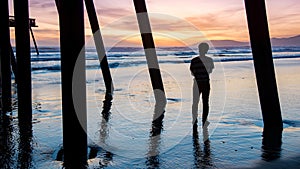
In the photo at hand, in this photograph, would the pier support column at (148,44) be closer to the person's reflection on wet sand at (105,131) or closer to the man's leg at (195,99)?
the person's reflection on wet sand at (105,131)

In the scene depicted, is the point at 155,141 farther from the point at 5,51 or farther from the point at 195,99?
the point at 5,51

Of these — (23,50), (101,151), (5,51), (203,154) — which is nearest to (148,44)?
(23,50)

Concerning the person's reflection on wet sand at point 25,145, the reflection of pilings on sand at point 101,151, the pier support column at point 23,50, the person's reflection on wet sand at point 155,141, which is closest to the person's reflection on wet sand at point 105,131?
the reflection of pilings on sand at point 101,151

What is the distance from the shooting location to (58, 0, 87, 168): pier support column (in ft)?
10.8

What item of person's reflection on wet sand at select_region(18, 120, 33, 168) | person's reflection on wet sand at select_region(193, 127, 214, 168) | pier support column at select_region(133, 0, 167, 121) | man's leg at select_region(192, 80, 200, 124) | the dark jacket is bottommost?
person's reflection on wet sand at select_region(193, 127, 214, 168)

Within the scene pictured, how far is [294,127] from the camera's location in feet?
17.4

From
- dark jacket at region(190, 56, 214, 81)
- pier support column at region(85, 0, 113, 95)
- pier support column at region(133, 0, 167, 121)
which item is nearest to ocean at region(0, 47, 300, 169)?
pier support column at region(133, 0, 167, 121)

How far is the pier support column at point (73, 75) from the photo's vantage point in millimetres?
3303

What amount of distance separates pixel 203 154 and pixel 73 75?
169 centimetres

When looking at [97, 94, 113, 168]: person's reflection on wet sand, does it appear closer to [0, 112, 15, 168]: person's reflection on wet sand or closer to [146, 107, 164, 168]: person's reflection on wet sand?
[146, 107, 164, 168]: person's reflection on wet sand

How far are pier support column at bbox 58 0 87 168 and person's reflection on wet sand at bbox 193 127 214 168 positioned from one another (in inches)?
46.0

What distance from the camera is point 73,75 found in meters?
3.37

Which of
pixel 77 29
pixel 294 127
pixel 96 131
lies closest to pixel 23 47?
pixel 96 131

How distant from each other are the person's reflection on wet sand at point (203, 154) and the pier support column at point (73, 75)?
46.0 inches
